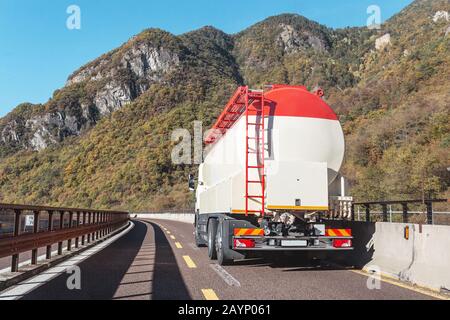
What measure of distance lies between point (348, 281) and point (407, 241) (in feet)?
4.31

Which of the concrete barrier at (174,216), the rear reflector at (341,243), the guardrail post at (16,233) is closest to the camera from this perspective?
the guardrail post at (16,233)

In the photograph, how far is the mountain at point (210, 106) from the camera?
4772 centimetres

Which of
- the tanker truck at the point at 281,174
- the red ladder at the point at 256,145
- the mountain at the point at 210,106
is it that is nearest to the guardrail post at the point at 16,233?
the tanker truck at the point at 281,174

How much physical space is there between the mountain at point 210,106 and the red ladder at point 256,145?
2615 cm

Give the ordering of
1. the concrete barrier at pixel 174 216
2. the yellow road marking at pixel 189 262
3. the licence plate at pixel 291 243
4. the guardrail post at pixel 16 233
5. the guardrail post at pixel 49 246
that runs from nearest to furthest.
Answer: the guardrail post at pixel 16 233, the licence plate at pixel 291 243, the yellow road marking at pixel 189 262, the guardrail post at pixel 49 246, the concrete barrier at pixel 174 216

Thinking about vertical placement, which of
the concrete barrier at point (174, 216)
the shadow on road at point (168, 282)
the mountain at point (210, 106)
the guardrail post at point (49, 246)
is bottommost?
the concrete barrier at point (174, 216)

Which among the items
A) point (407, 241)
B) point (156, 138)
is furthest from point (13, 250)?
point (156, 138)

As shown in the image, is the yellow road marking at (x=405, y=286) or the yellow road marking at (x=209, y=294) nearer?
the yellow road marking at (x=209, y=294)

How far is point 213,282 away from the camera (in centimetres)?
740

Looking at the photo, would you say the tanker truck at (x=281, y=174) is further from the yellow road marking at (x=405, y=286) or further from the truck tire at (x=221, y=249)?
the yellow road marking at (x=405, y=286)

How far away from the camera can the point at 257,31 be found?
185375 millimetres

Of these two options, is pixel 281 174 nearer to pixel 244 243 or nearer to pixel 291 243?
pixel 291 243

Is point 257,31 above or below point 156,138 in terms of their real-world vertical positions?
above
